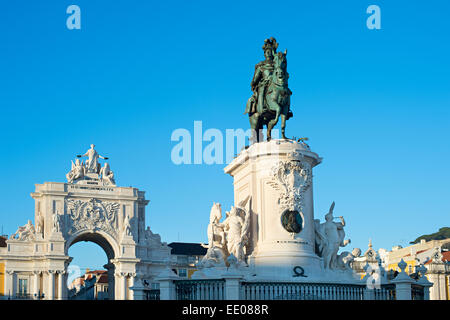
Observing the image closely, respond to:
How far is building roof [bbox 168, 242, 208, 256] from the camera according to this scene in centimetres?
7629

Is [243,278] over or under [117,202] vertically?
under

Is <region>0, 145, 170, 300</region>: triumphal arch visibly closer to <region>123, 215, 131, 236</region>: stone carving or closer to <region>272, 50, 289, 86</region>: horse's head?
<region>123, 215, 131, 236</region>: stone carving

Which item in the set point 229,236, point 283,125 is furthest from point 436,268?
point 229,236

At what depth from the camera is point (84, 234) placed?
6894cm

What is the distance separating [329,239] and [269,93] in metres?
4.75

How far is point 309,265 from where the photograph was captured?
21.8 metres

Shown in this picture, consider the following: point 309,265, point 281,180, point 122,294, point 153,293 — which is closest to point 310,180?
point 281,180

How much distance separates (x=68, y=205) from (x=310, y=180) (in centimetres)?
4866

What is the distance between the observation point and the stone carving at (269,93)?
23.3m

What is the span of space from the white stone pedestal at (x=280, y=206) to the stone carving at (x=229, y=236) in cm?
31

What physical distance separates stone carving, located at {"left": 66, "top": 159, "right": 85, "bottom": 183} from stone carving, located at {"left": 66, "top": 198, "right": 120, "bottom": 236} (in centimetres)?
231
